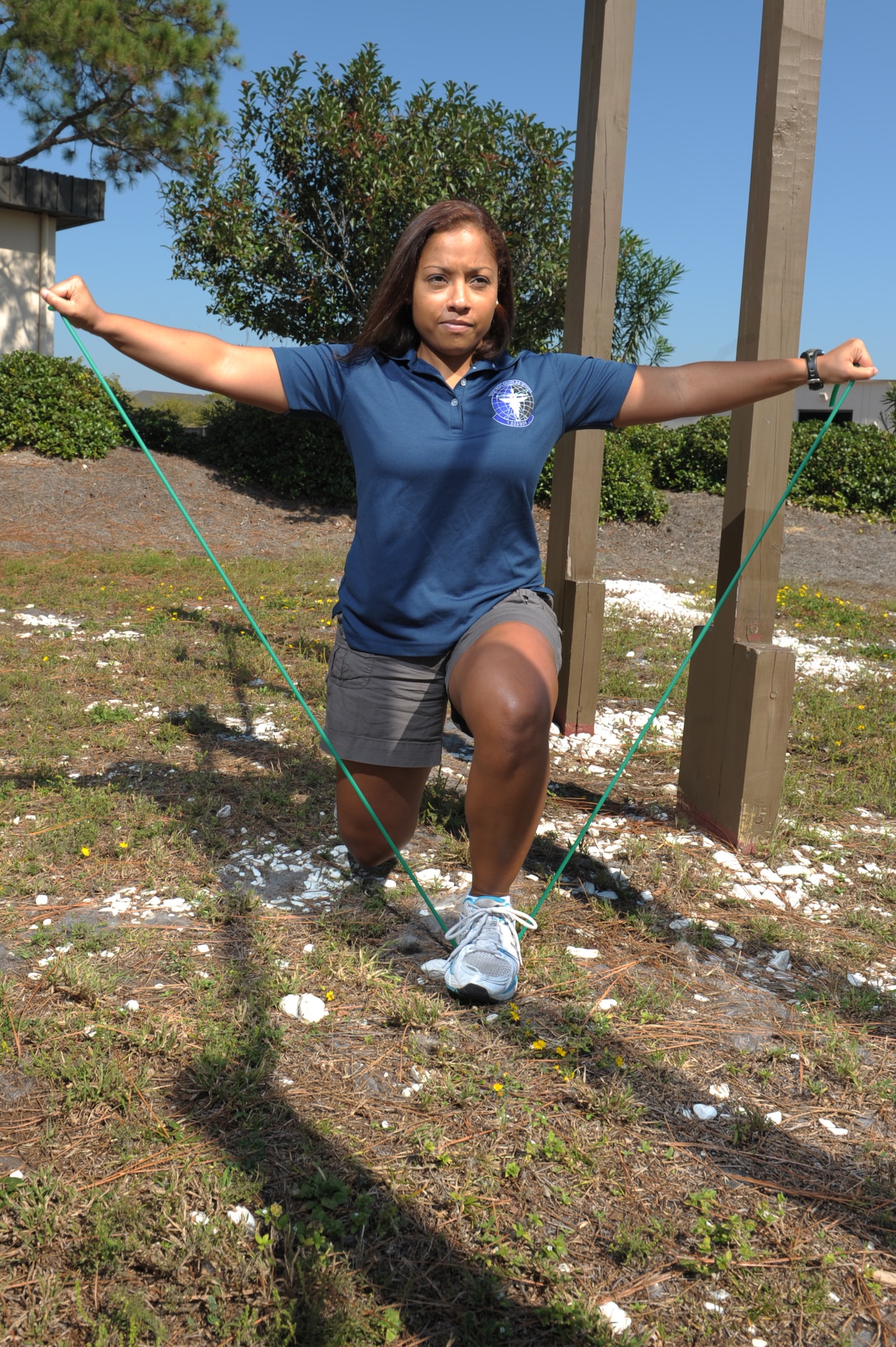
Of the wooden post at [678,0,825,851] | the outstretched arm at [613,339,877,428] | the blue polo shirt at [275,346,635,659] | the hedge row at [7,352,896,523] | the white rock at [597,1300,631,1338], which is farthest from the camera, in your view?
the hedge row at [7,352,896,523]

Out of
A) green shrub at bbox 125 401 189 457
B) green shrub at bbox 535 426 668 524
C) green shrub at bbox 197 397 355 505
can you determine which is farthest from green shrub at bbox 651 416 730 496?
green shrub at bbox 125 401 189 457

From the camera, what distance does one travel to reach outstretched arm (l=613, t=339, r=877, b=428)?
8.45 feet

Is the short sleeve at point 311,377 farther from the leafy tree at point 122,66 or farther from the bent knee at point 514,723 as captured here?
the leafy tree at point 122,66

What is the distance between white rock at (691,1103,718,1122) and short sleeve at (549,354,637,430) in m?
→ 1.63

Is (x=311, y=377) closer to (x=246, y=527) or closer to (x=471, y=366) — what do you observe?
(x=471, y=366)

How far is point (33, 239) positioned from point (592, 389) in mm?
16257

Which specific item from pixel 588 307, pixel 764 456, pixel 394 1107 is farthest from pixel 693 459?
pixel 394 1107

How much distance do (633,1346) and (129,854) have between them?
6.50 feet

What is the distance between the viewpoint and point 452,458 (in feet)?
8.02

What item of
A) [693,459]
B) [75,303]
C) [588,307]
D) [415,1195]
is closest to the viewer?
[415,1195]

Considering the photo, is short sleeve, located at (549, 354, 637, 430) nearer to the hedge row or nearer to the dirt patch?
the dirt patch

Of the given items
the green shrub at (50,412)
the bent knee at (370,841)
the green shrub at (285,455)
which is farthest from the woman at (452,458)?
the green shrub at (50,412)

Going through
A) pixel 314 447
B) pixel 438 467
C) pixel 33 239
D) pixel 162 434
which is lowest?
pixel 438 467

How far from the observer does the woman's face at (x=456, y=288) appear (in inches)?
97.0
